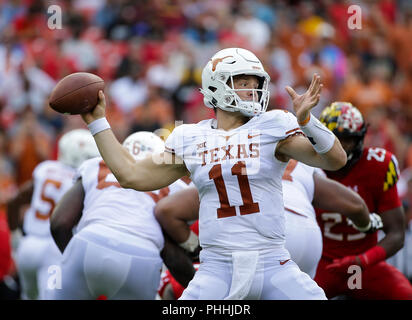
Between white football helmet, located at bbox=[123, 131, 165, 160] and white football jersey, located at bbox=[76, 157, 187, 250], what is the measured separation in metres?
0.27

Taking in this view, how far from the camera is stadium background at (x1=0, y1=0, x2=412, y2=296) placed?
10.9 meters

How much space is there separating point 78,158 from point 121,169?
10.3ft

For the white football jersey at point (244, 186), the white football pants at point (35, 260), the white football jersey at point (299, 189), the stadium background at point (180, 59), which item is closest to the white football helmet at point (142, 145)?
the white football jersey at point (299, 189)

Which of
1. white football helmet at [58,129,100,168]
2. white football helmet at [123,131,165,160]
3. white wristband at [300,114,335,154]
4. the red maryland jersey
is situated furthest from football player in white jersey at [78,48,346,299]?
white football helmet at [58,129,100,168]

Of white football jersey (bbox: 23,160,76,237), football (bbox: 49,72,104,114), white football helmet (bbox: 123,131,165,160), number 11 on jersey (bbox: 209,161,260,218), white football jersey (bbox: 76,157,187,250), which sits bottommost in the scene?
white football jersey (bbox: 23,160,76,237)

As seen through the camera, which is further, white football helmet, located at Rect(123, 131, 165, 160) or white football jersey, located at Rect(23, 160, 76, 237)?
white football jersey, located at Rect(23, 160, 76, 237)

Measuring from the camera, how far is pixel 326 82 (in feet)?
36.8

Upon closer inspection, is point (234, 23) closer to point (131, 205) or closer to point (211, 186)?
point (131, 205)

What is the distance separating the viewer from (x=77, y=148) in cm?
727

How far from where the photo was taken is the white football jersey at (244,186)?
400cm

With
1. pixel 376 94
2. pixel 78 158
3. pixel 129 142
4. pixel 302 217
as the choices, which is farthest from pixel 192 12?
pixel 302 217

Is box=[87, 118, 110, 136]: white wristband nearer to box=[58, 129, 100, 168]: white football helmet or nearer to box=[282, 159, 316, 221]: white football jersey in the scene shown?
box=[282, 159, 316, 221]: white football jersey

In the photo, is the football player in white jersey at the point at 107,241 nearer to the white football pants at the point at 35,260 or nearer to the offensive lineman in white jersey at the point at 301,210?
the offensive lineman in white jersey at the point at 301,210

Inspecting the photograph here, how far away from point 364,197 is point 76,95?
266cm
